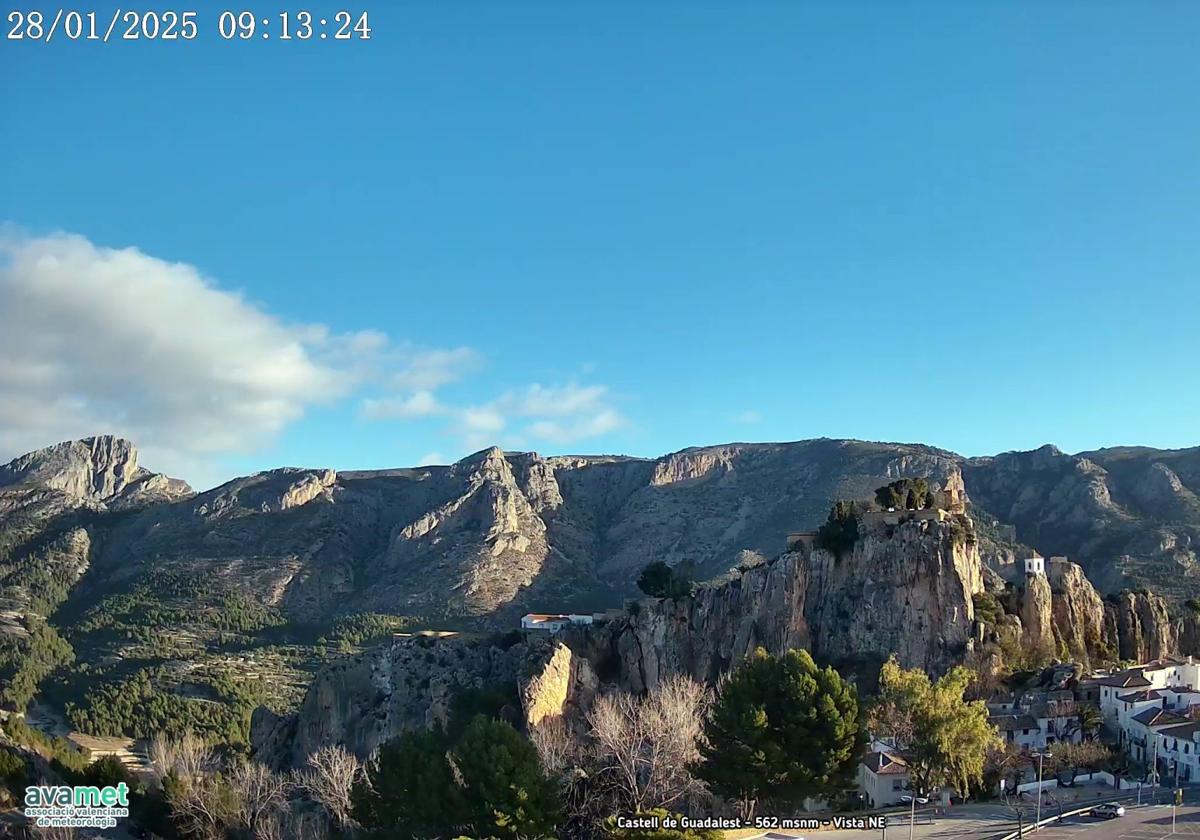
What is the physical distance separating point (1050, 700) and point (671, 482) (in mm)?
136986

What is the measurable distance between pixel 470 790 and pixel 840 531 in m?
43.3

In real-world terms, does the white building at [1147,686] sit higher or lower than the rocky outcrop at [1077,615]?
lower

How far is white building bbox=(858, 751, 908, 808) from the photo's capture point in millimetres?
44125

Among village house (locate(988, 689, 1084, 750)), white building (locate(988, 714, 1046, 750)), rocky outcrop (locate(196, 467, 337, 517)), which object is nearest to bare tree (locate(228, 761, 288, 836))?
village house (locate(988, 689, 1084, 750))

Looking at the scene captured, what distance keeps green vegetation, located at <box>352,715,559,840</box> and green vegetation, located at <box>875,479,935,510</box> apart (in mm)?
45398

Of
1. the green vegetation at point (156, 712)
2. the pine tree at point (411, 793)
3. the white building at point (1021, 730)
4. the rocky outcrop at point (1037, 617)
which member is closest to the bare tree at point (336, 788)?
the pine tree at point (411, 793)

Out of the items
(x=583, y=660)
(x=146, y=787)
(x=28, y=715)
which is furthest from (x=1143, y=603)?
(x=28, y=715)

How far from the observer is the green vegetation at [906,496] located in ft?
238

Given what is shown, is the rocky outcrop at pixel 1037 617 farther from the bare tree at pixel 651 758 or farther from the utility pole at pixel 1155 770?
the bare tree at pixel 651 758

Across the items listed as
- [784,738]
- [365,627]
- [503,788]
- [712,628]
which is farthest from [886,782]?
[365,627]

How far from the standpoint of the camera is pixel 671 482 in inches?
7510

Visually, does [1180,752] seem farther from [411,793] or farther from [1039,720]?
[411,793]

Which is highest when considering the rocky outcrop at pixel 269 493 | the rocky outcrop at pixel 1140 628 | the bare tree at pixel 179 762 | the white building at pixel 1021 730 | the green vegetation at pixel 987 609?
the rocky outcrop at pixel 269 493

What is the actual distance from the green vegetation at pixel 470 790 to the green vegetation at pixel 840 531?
40099 mm
